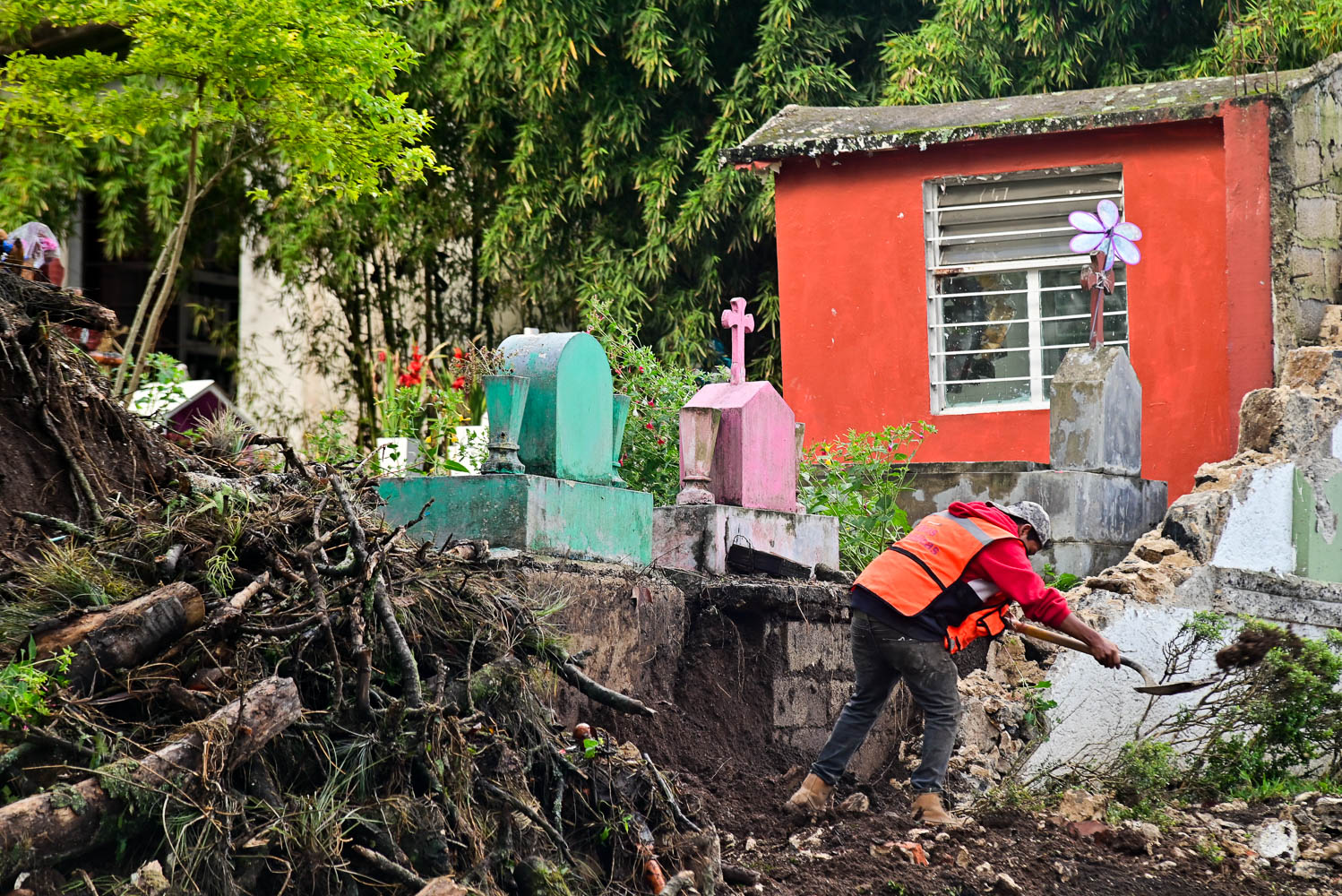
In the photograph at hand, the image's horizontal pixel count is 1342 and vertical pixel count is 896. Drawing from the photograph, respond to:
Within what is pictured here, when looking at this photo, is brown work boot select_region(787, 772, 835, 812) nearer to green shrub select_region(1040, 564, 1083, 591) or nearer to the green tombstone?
the green tombstone

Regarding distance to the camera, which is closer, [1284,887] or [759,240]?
[1284,887]

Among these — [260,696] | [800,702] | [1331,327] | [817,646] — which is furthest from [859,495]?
[260,696]

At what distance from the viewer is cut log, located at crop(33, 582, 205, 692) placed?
13.4 ft

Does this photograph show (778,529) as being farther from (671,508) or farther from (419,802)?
(419,802)

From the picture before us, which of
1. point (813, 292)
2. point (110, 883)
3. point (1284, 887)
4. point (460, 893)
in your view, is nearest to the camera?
point (110, 883)

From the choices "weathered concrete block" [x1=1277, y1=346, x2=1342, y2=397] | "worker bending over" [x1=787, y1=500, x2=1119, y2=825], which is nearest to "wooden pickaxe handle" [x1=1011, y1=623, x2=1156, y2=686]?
"worker bending over" [x1=787, y1=500, x2=1119, y2=825]

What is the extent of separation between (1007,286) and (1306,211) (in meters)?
2.14

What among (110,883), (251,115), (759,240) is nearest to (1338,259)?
(759,240)

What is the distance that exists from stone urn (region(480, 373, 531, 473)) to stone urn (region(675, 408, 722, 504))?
131 centimetres

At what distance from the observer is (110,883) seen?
3.73 metres

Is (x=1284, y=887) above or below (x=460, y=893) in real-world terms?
below

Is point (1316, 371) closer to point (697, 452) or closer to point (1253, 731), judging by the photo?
point (1253, 731)

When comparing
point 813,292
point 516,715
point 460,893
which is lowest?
point 460,893

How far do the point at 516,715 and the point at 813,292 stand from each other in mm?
7520
